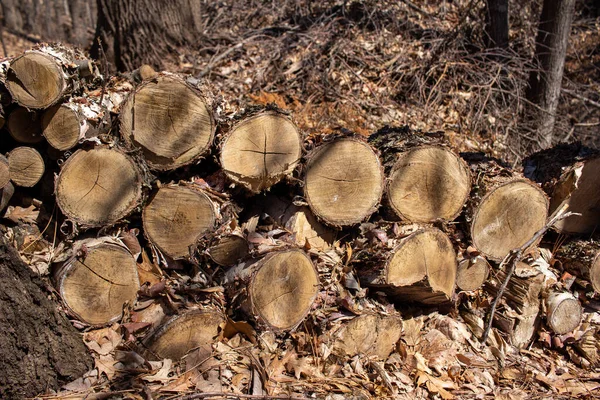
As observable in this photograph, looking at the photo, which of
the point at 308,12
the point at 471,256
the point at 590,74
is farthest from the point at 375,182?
the point at 590,74

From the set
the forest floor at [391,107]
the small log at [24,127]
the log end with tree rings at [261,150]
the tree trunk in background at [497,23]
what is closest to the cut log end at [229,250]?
the log end with tree rings at [261,150]

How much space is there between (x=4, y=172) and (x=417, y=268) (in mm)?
2689

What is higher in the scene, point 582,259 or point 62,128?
point 62,128

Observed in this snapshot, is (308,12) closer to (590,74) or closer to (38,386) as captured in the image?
(590,74)

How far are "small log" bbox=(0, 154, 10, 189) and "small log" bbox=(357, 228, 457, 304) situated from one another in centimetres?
233

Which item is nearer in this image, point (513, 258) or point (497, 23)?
point (513, 258)

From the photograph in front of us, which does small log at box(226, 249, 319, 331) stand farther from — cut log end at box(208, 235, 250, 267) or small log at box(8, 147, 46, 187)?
small log at box(8, 147, 46, 187)

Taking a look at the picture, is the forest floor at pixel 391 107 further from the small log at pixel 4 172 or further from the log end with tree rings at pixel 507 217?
the small log at pixel 4 172

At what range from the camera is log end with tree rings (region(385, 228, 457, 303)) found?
3.25m

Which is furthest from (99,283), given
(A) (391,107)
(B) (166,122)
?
(A) (391,107)

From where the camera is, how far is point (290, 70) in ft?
18.8

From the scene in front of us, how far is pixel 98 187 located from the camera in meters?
3.16

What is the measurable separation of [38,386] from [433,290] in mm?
2376

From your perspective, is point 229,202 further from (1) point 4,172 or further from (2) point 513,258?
(2) point 513,258
